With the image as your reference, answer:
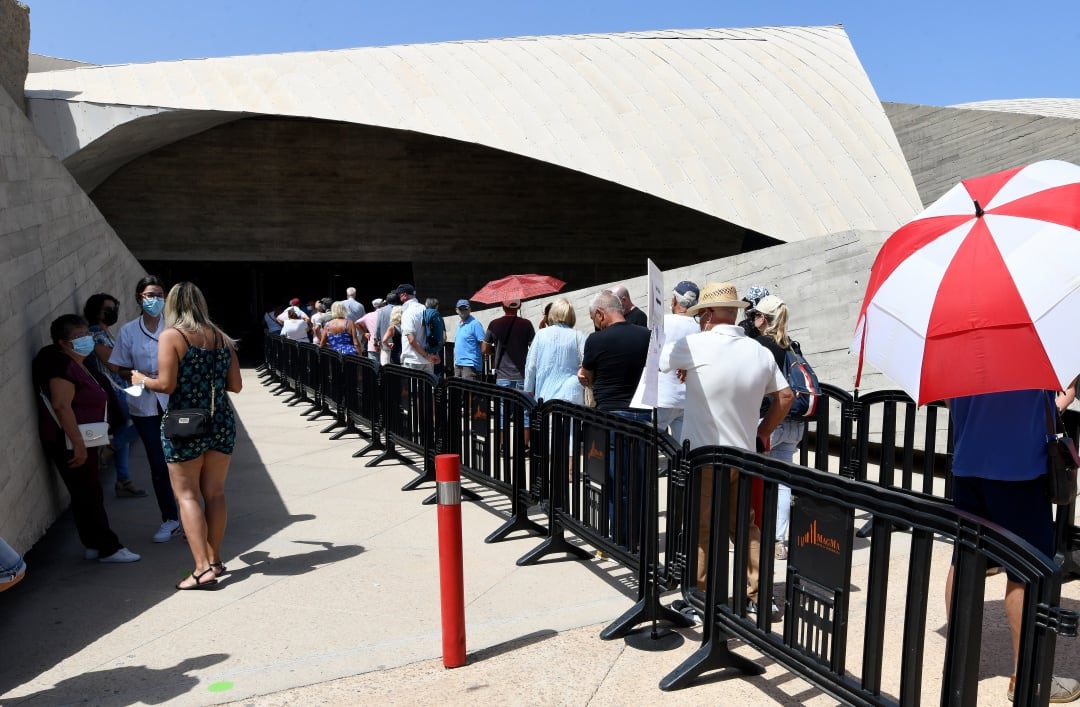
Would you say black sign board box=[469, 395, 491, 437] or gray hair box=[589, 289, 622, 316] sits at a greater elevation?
gray hair box=[589, 289, 622, 316]

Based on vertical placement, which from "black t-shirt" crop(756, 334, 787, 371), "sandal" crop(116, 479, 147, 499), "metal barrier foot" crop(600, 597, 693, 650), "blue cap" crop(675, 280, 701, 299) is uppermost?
"blue cap" crop(675, 280, 701, 299)

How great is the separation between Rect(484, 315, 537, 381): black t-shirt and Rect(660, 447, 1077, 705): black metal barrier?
16.7 ft

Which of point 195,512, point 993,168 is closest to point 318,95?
point 993,168

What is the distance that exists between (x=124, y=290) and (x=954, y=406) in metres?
12.0

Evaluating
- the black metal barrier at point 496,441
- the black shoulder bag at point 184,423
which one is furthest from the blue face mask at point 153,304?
the black metal barrier at point 496,441

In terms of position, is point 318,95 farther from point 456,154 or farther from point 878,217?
point 878,217

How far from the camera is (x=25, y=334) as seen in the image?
17.5 ft

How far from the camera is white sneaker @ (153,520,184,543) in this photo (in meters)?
5.85

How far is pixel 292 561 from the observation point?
542 cm

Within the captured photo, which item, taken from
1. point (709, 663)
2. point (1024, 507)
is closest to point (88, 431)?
point (709, 663)

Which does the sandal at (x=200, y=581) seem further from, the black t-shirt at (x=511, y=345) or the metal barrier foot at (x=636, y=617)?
the black t-shirt at (x=511, y=345)

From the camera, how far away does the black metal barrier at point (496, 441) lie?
18.8 feet

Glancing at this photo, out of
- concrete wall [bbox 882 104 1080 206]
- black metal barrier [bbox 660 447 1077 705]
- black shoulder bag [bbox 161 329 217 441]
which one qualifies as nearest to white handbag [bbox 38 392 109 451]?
black shoulder bag [bbox 161 329 217 441]

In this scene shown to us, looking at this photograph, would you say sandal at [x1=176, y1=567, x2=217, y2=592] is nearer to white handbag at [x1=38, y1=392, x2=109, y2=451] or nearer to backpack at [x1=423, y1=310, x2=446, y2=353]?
white handbag at [x1=38, y1=392, x2=109, y2=451]
